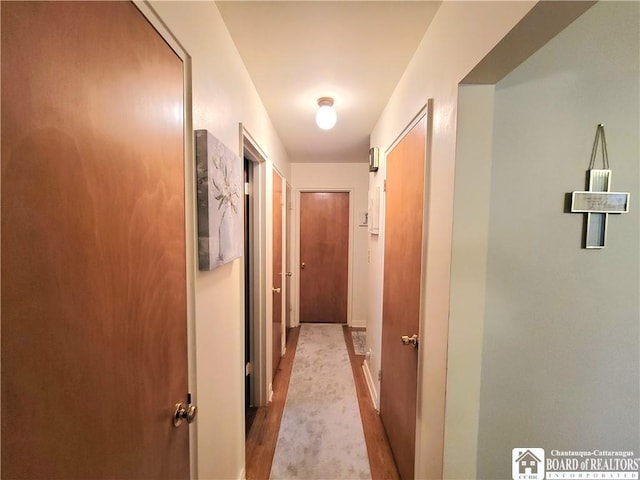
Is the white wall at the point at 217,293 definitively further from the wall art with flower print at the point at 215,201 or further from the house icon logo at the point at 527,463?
the house icon logo at the point at 527,463

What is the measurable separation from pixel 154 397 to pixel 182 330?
0.19 meters

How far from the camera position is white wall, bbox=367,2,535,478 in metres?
0.87

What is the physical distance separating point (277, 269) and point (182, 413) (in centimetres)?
184

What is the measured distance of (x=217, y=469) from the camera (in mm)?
1187

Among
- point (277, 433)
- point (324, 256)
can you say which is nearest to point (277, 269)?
point (277, 433)

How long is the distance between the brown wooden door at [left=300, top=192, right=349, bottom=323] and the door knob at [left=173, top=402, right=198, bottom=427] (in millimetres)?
3159

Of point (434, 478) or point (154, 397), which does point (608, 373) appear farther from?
point (154, 397)

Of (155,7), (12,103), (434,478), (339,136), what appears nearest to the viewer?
(12,103)

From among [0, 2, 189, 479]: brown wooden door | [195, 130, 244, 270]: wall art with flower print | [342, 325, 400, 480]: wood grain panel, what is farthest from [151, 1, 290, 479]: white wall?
[342, 325, 400, 480]: wood grain panel

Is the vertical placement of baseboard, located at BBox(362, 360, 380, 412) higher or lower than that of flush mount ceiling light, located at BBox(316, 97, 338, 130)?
lower

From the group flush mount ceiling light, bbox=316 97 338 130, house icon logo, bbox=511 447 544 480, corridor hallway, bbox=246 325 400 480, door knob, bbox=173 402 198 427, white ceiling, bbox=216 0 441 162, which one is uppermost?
white ceiling, bbox=216 0 441 162

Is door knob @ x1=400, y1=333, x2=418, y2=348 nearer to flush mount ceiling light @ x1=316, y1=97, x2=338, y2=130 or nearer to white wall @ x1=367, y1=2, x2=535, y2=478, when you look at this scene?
white wall @ x1=367, y1=2, x2=535, y2=478

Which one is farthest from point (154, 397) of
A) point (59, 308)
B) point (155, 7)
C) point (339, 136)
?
point (339, 136)

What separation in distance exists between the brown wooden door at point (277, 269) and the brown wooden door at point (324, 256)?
45.8 inches
